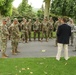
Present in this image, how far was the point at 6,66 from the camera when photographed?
1552cm

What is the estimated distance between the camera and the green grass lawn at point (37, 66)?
14461 millimetres

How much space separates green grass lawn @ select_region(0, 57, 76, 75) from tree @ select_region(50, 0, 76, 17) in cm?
2826

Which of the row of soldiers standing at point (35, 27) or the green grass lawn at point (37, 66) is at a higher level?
the row of soldiers standing at point (35, 27)

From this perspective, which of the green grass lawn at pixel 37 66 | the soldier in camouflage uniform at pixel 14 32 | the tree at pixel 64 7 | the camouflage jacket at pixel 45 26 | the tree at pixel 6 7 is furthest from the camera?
the tree at pixel 6 7

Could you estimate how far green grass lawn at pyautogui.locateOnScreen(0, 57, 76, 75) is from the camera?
1446 centimetres

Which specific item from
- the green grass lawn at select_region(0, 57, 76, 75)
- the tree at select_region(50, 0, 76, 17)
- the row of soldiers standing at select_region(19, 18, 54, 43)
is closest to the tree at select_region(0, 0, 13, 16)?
the tree at select_region(50, 0, 76, 17)

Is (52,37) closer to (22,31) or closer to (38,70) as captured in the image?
(22,31)

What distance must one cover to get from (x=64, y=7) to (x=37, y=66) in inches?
1225

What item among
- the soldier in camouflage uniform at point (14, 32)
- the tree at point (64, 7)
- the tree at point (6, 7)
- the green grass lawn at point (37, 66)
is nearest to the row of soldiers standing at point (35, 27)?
the soldier in camouflage uniform at point (14, 32)

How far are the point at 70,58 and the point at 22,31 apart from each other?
9.88m

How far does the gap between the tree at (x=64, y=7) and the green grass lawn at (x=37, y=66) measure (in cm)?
2826

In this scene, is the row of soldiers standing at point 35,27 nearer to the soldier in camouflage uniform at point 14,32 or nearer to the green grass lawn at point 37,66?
the soldier in camouflage uniform at point 14,32

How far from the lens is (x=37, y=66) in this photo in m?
15.5

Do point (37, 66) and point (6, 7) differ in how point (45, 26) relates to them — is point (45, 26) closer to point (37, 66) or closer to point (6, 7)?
point (37, 66)
